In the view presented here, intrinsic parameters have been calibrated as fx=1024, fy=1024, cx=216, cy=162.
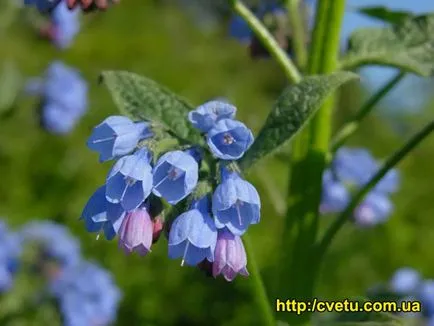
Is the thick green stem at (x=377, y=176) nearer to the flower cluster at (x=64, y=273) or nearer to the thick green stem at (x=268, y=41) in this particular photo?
the thick green stem at (x=268, y=41)

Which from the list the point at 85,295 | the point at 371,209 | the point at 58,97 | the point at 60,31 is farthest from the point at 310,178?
the point at 58,97

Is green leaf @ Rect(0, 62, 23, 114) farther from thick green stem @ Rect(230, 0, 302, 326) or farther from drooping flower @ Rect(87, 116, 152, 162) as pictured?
drooping flower @ Rect(87, 116, 152, 162)

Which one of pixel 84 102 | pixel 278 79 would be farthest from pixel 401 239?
pixel 278 79

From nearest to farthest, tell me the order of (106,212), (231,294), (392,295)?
(106,212) → (392,295) → (231,294)

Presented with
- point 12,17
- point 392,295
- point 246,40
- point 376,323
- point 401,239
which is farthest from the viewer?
point 401,239

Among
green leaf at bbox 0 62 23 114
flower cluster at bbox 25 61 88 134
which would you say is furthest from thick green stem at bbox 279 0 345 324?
flower cluster at bbox 25 61 88 134

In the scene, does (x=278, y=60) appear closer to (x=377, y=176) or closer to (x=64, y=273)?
(x=377, y=176)

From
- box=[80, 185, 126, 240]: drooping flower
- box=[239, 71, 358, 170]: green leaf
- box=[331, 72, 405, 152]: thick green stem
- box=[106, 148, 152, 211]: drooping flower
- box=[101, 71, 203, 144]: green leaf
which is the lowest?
box=[80, 185, 126, 240]: drooping flower

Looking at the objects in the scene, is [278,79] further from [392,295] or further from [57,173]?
[392,295]
